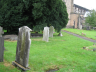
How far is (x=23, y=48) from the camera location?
5293 millimetres

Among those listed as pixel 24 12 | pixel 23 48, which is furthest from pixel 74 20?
pixel 23 48

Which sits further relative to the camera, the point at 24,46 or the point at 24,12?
the point at 24,12

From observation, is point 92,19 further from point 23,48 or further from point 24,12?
point 23,48

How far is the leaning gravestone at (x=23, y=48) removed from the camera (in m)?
5.13

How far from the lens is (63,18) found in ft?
71.0

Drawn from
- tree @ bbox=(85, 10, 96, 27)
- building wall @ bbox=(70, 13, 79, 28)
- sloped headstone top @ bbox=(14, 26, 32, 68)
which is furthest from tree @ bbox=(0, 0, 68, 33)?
building wall @ bbox=(70, 13, 79, 28)

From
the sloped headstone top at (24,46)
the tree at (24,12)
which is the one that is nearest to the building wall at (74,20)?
the tree at (24,12)

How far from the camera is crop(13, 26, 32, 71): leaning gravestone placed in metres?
5.13

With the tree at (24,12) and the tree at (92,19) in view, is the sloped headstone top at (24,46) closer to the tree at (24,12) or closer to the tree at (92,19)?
the tree at (24,12)

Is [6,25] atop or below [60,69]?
atop

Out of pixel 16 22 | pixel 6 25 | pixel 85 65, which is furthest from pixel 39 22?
pixel 85 65

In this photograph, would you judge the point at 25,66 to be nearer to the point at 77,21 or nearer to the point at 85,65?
the point at 85,65

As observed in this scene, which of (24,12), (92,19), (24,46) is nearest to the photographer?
(24,46)

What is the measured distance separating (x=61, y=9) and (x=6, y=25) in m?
9.62
